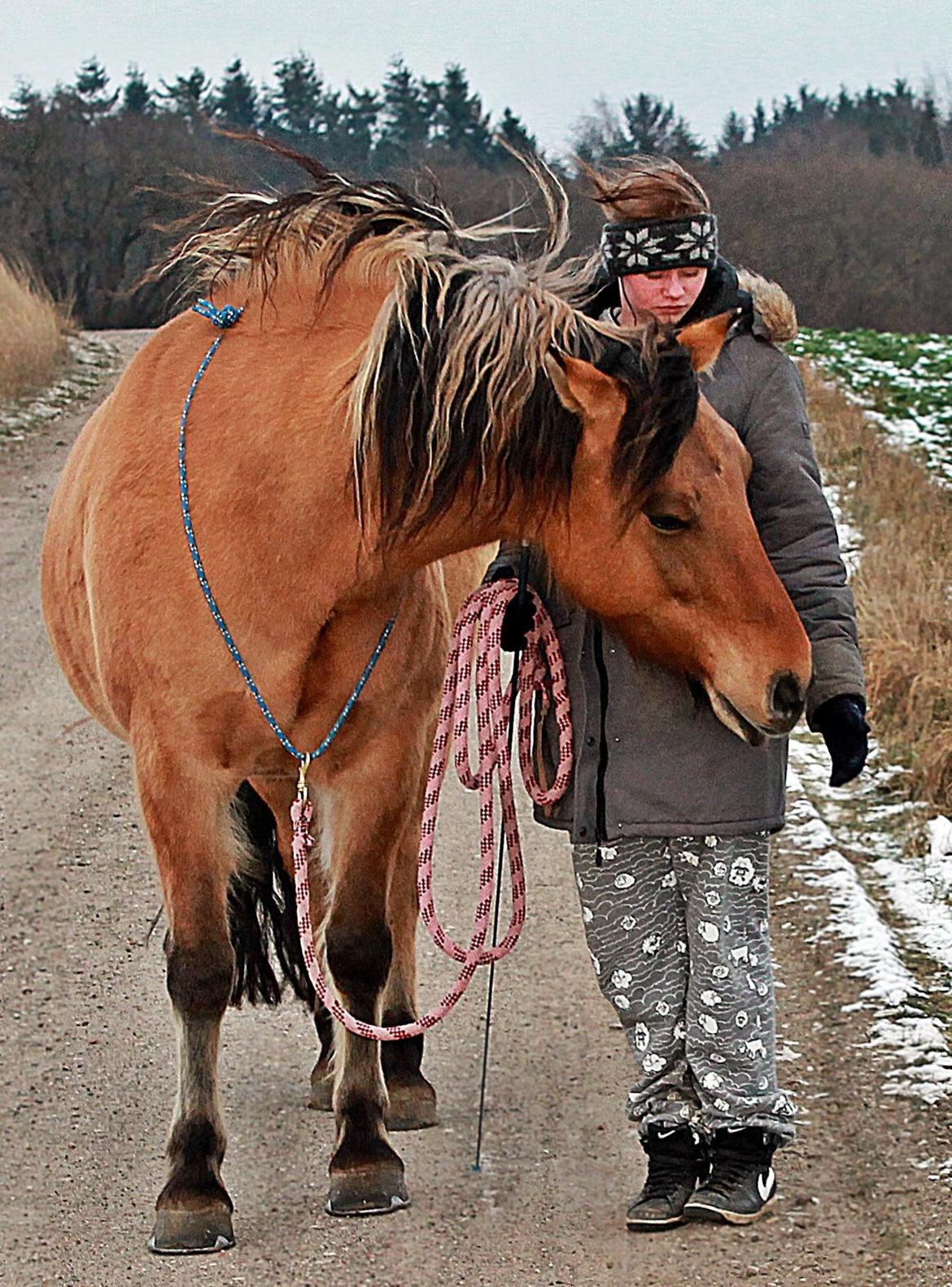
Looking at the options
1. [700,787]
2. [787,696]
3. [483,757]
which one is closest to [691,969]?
[700,787]

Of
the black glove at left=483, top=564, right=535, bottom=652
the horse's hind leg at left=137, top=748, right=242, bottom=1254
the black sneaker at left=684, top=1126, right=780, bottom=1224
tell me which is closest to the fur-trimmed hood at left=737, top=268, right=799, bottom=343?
the black glove at left=483, top=564, right=535, bottom=652

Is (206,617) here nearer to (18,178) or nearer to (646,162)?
(646,162)

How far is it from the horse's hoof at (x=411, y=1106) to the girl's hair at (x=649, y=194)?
6.51 feet

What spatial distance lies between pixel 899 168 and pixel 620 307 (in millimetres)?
50839

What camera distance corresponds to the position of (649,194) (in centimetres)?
318

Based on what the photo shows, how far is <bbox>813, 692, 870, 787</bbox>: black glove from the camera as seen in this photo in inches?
125

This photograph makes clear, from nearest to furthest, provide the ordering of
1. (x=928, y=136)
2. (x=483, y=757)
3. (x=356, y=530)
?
(x=356, y=530), (x=483, y=757), (x=928, y=136)

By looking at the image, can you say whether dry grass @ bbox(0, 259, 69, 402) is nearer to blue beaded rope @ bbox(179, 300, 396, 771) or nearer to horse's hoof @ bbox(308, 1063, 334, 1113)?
horse's hoof @ bbox(308, 1063, 334, 1113)

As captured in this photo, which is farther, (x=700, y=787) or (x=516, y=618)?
(x=516, y=618)

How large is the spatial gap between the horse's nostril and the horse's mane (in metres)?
0.38

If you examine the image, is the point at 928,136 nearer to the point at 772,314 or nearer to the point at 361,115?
the point at 361,115

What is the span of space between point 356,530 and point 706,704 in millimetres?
732

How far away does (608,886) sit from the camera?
3352 millimetres

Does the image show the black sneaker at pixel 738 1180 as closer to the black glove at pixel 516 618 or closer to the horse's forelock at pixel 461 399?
the black glove at pixel 516 618
